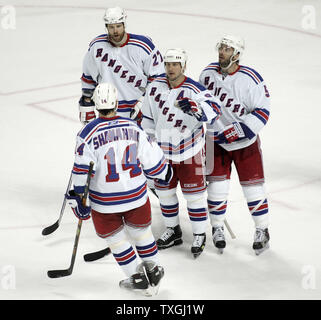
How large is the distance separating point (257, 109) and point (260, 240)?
2.91 ft

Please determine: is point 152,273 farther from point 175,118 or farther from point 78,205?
point 175,118

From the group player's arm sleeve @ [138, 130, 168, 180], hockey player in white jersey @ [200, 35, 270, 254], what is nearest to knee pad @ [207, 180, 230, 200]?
hockey player in white jersey @ [200, 35, 270, 254]

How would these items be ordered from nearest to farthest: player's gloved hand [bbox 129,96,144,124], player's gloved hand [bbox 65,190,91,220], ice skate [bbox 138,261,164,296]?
player's gloved hand [bbox 65,190,91,220] < ice skate [bbox 138,261,164,296] < player's gloved hand [bbox 129,96,144,124]

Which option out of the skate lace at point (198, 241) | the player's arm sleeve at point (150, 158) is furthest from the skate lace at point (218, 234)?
the player's arm sleeve at point (150, 158)

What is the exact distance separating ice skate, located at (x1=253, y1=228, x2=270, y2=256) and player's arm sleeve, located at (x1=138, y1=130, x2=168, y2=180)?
1.00m

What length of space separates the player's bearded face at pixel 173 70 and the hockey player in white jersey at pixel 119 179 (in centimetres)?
60

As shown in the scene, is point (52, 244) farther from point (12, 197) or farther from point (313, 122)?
point (313, 122)

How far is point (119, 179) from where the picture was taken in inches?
183

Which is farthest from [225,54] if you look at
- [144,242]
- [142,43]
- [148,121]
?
[144,242]

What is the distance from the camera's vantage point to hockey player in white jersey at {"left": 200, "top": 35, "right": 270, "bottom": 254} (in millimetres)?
5254

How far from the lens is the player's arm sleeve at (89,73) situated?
5.91 metres

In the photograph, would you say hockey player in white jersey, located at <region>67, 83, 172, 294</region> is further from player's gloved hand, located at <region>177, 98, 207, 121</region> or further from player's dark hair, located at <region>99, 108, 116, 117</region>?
player's gloved hand, located at <region>177, 98, 207, 121</region>

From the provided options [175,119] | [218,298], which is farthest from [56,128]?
[218,298]

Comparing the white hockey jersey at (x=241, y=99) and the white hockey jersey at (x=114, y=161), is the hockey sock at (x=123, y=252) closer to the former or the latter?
the white hockey jersey at (x=114, y=161)
